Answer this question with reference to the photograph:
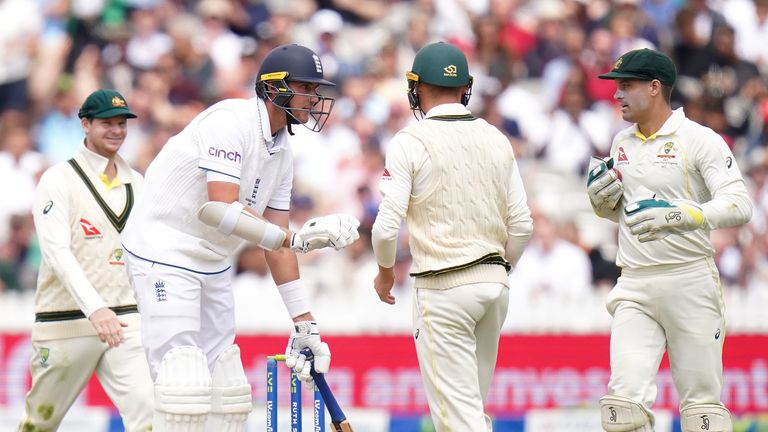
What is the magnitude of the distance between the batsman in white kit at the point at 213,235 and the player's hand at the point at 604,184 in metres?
1.38

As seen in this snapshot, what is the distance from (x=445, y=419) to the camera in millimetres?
6059

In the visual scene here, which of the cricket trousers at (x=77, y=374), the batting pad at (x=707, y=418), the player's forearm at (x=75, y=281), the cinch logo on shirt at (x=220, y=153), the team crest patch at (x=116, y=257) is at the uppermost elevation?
the cinch logo on shirt at (x=220, y=153)

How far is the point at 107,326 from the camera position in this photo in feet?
21.5

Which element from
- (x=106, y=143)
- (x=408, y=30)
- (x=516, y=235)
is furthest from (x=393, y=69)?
(x=516, y=235)

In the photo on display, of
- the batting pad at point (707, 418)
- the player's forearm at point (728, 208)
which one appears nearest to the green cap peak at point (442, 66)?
the player's forearm at point (728, 208)

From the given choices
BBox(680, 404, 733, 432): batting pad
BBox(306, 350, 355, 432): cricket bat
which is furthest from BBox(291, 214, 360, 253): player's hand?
BBox(680, 404, 733, 432): batting pad

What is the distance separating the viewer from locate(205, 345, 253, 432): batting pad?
20.7ft

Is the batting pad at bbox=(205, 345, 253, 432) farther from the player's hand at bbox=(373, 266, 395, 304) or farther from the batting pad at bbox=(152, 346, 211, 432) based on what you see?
the player's hand at bbox=(373, 266, 395, 304)

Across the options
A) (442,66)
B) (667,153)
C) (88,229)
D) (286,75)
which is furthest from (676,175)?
(88,229)

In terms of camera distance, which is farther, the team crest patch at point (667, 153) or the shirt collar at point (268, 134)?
the team crest patch at point (667, 153)

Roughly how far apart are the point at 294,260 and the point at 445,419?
1170 millimetres

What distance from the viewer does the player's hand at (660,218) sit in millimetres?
5859

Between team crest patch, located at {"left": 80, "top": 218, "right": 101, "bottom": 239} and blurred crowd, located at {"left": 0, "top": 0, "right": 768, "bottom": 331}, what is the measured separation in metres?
3.65

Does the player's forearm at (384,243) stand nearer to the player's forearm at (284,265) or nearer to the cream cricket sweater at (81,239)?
the player's forearm at (284,265)
